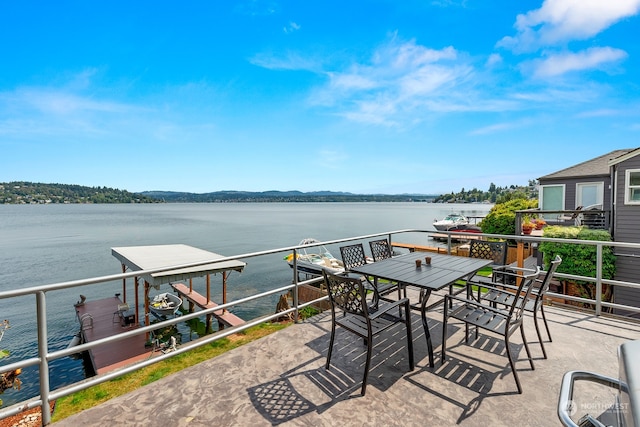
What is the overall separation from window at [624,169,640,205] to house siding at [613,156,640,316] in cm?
11

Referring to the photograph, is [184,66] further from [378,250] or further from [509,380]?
[509,380]

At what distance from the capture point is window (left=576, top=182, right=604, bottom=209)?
553 inches

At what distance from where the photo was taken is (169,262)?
8.08 m

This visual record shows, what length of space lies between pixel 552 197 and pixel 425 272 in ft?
55.6

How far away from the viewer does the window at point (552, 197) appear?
15609mm

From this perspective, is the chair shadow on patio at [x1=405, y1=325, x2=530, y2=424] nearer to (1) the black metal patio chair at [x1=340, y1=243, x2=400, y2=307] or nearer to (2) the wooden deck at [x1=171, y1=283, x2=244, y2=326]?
(1) the black metal patio chair at [x1=340, y1=243, x2=400, y2=307]

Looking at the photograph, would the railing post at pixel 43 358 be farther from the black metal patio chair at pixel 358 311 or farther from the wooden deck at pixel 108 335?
the wooden deck at pixel 108 335

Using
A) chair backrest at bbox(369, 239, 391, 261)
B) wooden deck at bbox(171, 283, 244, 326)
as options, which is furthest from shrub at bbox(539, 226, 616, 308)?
wooden deck at bbox(171, 283, 244, 326)

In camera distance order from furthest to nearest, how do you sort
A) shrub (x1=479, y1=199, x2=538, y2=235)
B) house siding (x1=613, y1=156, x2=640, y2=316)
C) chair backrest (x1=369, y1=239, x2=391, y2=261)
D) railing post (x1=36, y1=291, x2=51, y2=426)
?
shrub (x1=479, y1=199, x2=538, y2=235) < house siding (x1=613, y1=156, x2=640, y2=316) < chair backrest (x1=369, y1=239, x2=391, y2=261) < railing post (x1=36, y1=291, x2=51, y2=426)

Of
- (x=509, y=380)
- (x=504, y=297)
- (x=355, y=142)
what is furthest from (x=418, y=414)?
(x=355, y=142)

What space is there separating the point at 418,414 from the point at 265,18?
475 inches

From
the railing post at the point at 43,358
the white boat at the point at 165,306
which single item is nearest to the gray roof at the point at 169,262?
the white boat at the point at 165,306

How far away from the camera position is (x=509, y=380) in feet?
8.54

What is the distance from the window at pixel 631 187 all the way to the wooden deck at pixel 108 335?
14472 millimetres
